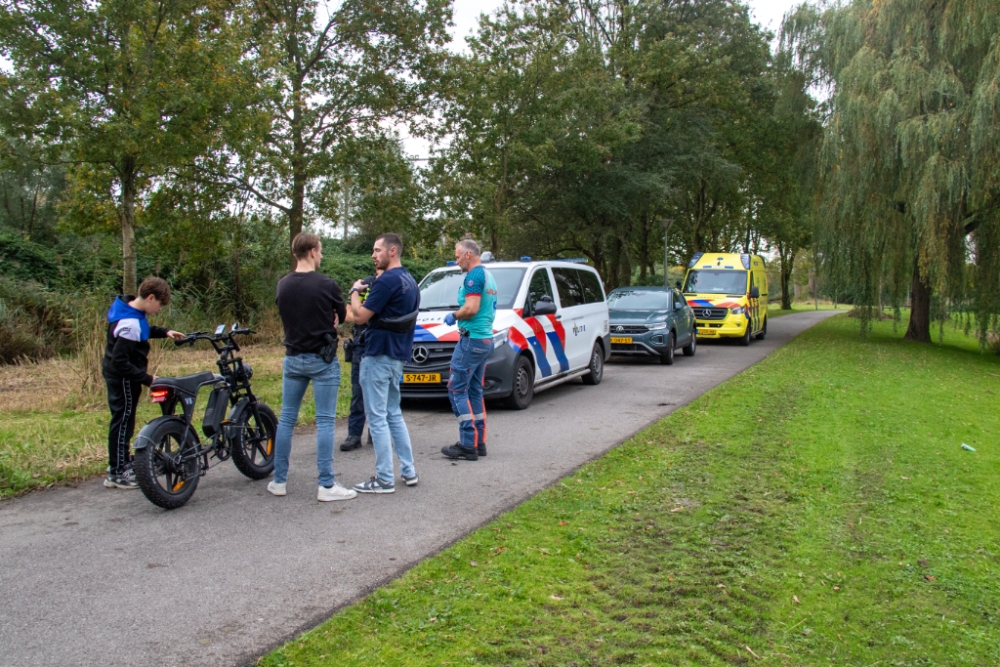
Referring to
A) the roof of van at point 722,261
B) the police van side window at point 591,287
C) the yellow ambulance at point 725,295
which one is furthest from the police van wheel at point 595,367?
the roof of van at point 722,261

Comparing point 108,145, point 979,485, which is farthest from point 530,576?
point 108,145

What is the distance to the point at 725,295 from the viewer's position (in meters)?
21.4

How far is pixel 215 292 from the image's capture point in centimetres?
1905

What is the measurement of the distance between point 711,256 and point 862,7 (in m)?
7.35

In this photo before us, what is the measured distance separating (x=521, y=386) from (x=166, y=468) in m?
5.22

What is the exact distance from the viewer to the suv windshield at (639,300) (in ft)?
54.7

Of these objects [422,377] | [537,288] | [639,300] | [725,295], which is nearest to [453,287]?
[537,288]

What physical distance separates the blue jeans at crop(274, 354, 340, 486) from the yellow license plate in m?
3.79

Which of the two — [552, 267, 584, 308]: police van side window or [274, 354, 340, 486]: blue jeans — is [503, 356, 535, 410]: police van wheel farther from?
[274, 354, 340, 486]: blue jeans

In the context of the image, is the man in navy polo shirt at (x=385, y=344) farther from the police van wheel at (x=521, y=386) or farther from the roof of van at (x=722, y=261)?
the roof of van at (x=722, y=261)

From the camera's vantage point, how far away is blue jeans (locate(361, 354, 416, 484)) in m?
5.82

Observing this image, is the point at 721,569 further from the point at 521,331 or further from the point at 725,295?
the point at 725,295

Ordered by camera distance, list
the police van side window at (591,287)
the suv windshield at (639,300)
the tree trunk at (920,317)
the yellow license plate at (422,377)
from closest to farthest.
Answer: the yellow license plate at (422,377), the police van side window at (591,287), the suv windshield at (639,300), the tree trunk at (920,317)

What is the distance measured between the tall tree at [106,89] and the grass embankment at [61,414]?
1.83 metres
